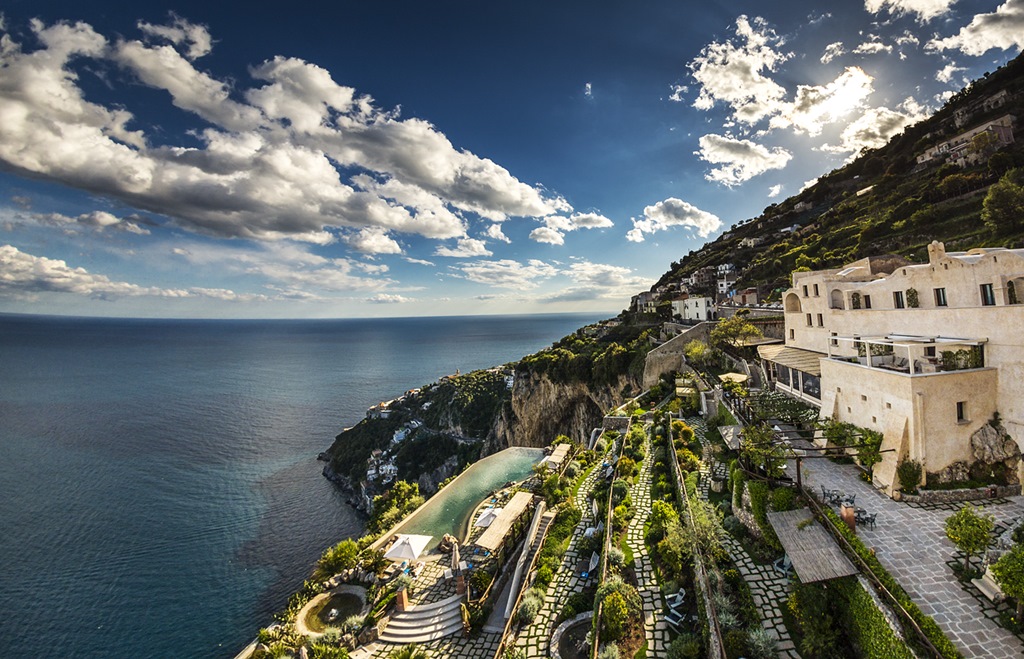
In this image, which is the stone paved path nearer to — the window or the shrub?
the shrub

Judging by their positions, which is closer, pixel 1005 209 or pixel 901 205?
pixel 1005 209

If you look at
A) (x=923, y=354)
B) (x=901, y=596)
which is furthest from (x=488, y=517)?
(x=923, y=354)

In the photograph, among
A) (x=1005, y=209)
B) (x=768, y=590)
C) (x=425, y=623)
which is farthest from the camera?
(x=1005, y=209)

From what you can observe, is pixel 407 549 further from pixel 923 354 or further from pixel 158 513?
pixel 158 513

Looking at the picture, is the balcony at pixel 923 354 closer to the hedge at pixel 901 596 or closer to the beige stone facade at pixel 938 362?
the beige stone facade at pixel 938 362

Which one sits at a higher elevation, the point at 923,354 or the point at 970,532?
the point at 923,354
